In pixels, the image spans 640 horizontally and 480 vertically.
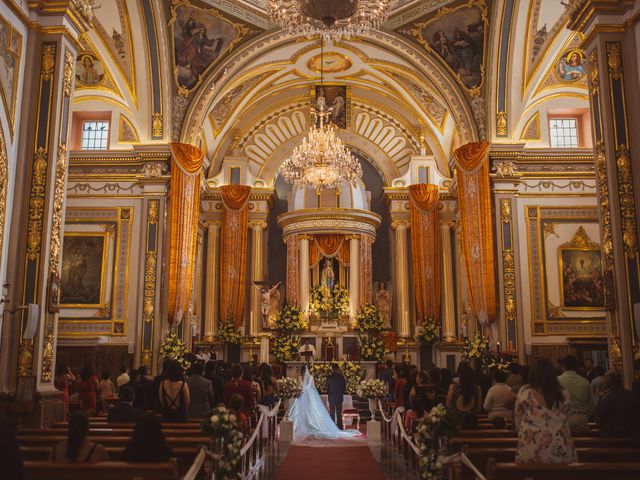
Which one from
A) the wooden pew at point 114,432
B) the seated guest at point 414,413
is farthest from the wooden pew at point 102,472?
the seated guest at point 414,413

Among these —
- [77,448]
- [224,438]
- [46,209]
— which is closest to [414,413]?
[224,438]

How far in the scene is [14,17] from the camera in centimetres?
929

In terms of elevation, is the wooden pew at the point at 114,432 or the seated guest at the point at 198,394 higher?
the seated guest at the point at 198,394

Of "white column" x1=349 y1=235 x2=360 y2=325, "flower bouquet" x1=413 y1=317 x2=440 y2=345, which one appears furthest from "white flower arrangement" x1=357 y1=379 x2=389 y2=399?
"white column" x1=349 y1=235 x2=360 y2=325

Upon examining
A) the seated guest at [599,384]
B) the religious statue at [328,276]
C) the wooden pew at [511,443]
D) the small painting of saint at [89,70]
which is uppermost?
the small painting of saint at [89,70]

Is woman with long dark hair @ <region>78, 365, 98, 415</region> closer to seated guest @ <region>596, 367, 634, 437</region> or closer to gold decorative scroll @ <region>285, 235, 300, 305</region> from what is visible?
seated guest @ <region>596, 367, 634, 437</region>

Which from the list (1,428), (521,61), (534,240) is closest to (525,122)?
(521,61)

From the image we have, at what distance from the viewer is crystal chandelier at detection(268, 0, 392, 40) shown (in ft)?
37.1

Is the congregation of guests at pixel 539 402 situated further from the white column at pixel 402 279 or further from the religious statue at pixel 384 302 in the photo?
the religious statue at pixel 384 302

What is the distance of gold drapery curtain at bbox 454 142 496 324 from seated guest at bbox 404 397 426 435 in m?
6.84

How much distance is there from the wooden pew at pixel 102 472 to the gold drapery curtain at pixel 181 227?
1184 cm

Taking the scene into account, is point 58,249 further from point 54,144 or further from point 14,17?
point 14,17

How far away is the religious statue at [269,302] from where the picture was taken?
22834 millimetres

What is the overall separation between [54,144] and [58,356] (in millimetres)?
8572
